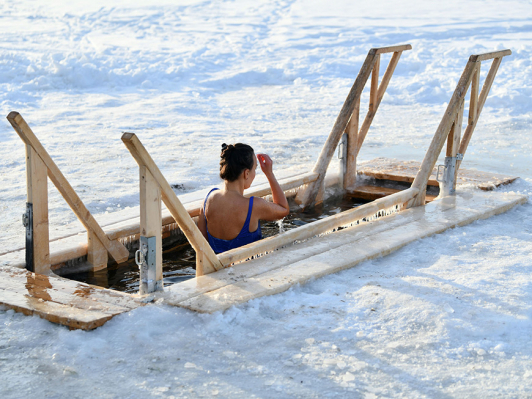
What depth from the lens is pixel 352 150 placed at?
21.3 feet

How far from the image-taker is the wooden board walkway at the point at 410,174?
20.5 ft

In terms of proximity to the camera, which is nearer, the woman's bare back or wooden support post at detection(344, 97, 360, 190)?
the woman's bare back

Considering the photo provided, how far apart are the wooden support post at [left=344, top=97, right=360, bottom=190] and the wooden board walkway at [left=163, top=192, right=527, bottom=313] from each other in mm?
1272

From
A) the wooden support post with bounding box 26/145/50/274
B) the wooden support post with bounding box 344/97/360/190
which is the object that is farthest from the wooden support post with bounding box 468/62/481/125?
the wooden support post with bounding box 26/145/50/274

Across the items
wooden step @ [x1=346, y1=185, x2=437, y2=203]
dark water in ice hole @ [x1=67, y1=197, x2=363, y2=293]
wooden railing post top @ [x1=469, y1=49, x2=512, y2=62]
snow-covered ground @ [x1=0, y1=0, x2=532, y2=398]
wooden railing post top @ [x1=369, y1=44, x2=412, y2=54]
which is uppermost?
wooden railing post top @ [x1=369, y1=44, x2=412, y2=54]

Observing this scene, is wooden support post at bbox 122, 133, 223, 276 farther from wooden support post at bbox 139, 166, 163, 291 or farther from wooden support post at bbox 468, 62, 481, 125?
wooden support post at bbox 468, 62, 481, 125

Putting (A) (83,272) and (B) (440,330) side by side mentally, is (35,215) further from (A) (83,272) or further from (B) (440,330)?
(B) (440,330)

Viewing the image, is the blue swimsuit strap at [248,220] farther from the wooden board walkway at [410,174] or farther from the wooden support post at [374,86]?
the wooden board walkway at [410,174]

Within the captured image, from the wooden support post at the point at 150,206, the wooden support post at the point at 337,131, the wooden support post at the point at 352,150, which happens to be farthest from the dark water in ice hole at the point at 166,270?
the wooden support post at the point at 150,206

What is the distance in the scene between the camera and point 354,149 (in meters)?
6.50

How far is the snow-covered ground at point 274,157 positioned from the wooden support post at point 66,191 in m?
0.41

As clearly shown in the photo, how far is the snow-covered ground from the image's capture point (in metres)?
2.67

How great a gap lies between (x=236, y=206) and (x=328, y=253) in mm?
674

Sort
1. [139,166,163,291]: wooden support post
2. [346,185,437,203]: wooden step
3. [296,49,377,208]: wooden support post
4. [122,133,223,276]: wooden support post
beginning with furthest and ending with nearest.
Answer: [346,185,437,203]: wooden step → [296,49,377,208]: wooden support post → [139,166,163,291]: wooden support post → [122,133,223,276]: wooden support post
